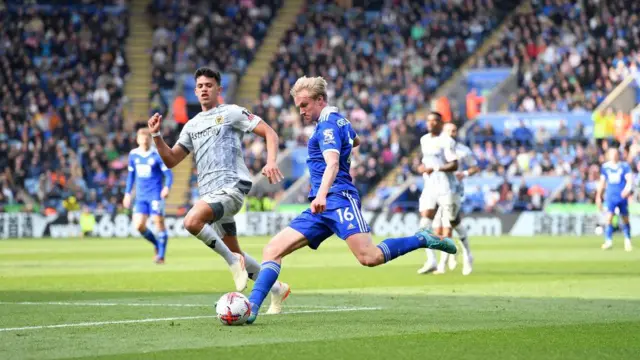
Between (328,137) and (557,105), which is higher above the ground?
(328,137)

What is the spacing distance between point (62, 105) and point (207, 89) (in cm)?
3328

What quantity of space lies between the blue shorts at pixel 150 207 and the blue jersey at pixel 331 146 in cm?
1212

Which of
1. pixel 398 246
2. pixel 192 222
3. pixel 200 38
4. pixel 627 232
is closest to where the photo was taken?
pixel 398 246

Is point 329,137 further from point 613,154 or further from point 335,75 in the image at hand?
point 335,75

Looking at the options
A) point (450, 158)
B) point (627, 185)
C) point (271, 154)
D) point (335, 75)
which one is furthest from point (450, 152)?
point (335, 75)

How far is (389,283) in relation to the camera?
17.2 m

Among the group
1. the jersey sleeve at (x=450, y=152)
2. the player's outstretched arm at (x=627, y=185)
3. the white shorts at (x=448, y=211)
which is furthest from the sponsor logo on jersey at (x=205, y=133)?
the player's outstretched arm at (x=627, y=185)

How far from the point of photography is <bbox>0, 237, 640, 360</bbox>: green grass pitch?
8891mm

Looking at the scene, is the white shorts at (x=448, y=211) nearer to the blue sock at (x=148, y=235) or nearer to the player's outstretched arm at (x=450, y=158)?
the player's outstretched arm at (x=450, y=158)

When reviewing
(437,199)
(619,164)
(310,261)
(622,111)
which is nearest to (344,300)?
(437,199)

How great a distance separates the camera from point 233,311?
10.5 m

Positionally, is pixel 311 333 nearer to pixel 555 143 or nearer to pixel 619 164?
pixel 619 164

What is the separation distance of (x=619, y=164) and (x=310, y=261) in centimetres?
893

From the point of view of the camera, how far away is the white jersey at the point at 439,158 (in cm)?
1917
